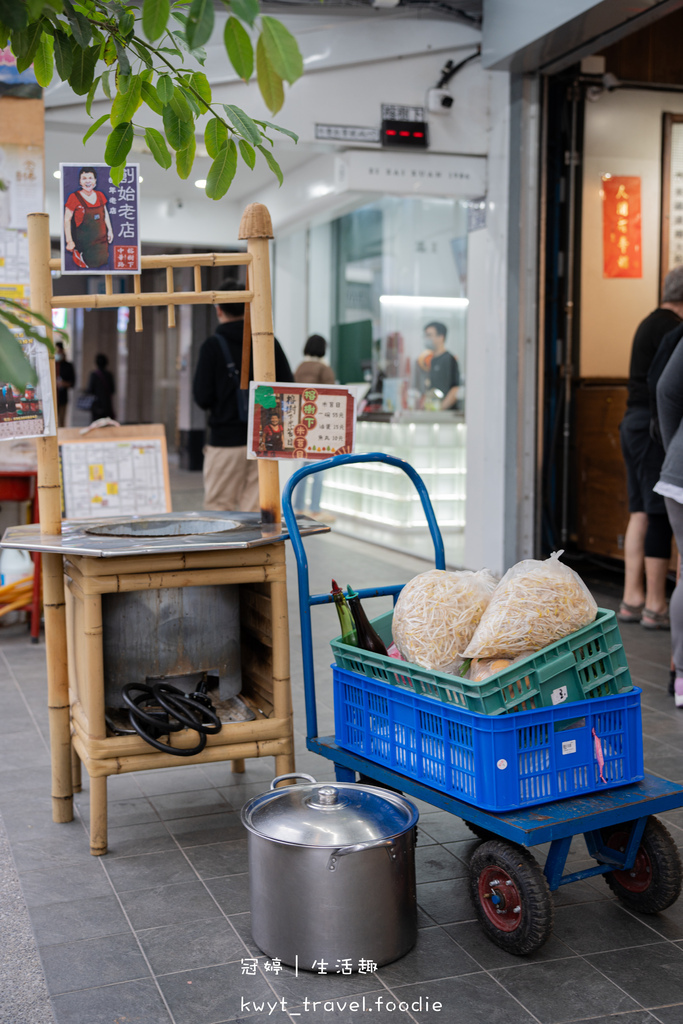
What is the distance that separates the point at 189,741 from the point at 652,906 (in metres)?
1.25

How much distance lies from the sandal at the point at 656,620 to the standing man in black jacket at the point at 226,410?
6.99 feet

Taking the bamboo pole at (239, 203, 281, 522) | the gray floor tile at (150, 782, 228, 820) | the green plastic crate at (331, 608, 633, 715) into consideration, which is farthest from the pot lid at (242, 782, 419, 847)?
the bamboo pole at (239, 203, 281, 522)

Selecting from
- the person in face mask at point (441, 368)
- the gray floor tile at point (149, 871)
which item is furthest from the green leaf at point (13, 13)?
the person in face mask at point (441, 368)

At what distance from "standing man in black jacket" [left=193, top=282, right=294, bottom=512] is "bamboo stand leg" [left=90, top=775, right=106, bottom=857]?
248 centimetres

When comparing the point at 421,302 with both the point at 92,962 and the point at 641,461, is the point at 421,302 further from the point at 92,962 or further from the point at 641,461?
the point at 92,962

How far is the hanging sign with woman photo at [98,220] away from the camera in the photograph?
2932 mm

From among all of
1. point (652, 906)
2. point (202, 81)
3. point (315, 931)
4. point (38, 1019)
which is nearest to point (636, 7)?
point (202, 81)

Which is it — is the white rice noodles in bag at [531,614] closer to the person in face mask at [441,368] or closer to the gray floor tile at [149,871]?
the gray floor tile at [149,871]

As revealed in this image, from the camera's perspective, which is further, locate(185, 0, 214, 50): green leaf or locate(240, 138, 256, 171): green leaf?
locate(240, 138, 256, 171): green leaf

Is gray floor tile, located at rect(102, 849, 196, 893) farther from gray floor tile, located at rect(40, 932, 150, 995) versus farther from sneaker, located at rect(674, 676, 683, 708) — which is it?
sneaker, located at rect(674, 676, 683, 708)

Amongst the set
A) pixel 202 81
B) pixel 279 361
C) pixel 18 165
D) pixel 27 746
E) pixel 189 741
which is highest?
pixel 18 165

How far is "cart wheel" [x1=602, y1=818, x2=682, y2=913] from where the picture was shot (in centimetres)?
234

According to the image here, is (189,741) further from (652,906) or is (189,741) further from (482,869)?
(652,906)

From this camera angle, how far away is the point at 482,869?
227 centimetres
